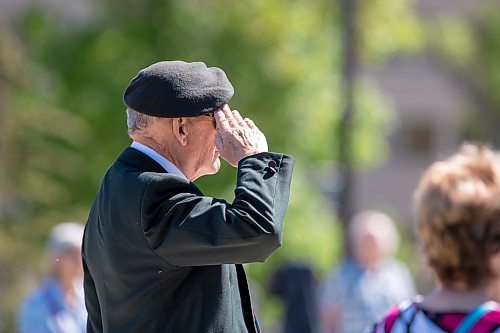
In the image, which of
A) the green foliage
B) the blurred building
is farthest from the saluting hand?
the blurred building

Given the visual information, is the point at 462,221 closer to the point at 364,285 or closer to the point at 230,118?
the point at 230,118

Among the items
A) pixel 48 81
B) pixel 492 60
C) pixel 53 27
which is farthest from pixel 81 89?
pixel 492 60

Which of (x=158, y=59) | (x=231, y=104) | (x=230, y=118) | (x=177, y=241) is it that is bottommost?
(x=177, y=241)

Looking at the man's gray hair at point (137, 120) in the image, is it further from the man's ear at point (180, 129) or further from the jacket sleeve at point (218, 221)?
the jacket sleeve at point (218, 221)

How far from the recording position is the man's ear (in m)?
3.10

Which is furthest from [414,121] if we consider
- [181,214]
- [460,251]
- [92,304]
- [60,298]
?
[181,214]

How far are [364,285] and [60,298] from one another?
259 cm

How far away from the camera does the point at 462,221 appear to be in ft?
10.8

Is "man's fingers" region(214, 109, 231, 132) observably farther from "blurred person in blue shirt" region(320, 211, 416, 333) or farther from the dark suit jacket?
"blurred person in blue shirt" region(320, 211, 416, 333)

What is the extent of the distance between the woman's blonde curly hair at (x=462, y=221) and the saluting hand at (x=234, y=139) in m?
0.59

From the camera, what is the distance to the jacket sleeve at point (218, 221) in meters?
2.87

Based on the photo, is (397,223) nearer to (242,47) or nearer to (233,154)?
(242,47)

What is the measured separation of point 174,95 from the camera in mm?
3039

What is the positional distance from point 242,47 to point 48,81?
2.52m
